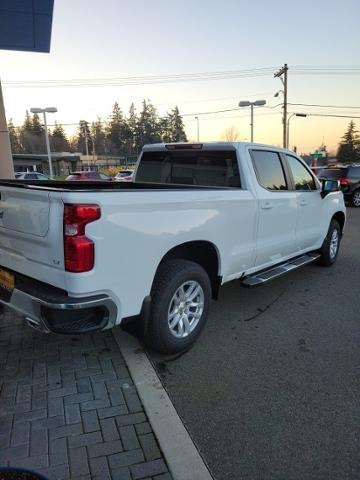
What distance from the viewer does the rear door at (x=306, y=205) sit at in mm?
5410

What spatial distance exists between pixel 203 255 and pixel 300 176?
2.50m

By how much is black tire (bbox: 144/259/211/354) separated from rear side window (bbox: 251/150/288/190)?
5.22 feet

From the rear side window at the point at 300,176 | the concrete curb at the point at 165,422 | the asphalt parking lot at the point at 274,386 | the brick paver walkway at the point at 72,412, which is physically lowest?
the asphalt parking lot at the point at 274,386

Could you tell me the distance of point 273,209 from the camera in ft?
15.2

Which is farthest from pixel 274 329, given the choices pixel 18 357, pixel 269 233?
pixel 18 357

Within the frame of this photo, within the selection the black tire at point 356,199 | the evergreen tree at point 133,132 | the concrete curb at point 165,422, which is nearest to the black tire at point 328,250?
the concrete curb at point 165,422

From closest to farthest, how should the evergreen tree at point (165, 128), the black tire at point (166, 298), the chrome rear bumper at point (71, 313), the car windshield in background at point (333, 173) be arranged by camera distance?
the chrome rear bumper at point (71, 313)
the black tire at point (166, 298)
the car windshield in background at point (333, 173)
the evergreen tree at point (165, 128)

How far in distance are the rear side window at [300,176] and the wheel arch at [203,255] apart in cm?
214

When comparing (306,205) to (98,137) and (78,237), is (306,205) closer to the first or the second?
(78,237)

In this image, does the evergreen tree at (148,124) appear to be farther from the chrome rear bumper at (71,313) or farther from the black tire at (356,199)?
the chrome rear bumper at (71,313)

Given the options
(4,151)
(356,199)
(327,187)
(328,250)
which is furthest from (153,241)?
(356,199)

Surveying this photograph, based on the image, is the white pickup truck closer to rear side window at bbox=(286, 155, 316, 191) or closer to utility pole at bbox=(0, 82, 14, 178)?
rear side window at bbox=(286, 155, 316, 191)

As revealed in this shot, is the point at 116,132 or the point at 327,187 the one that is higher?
the point at 116,132

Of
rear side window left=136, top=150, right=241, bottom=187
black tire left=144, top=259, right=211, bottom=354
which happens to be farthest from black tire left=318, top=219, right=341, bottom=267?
black tire left=144, top=259, right=211, bottom=354
